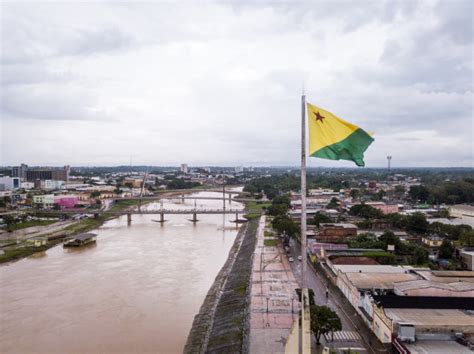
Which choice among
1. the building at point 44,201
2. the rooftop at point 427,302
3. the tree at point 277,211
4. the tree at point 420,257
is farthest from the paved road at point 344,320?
the building at point 44,201

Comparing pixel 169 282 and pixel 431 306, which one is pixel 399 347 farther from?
pixel 169 282

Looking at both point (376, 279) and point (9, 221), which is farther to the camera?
point (9, 221)

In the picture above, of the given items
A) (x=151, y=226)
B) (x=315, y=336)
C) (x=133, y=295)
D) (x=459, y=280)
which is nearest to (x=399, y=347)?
(x=315, y=336)

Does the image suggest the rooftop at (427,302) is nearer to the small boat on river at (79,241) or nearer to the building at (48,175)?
the small boat on river at (79,241)

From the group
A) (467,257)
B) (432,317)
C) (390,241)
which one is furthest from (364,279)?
(390,241)

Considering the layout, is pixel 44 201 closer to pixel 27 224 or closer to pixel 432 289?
pixel 27 224

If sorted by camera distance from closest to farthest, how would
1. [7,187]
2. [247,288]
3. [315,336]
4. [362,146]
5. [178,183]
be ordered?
1. [362,146]
2. [315,336]
3. [247,288]
4. [7,187]
5. [178,183]
